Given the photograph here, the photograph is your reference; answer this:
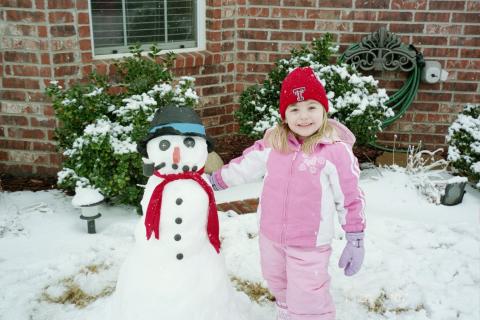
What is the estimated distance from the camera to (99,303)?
9.42ft

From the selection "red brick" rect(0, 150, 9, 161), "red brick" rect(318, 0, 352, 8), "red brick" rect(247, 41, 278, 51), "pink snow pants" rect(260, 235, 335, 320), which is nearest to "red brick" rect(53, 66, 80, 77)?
"red brick" rect(0, 150, 9, 161)

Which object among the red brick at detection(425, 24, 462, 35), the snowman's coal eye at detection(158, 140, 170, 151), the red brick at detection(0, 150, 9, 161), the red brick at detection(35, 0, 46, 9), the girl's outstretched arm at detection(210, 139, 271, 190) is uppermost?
the red brick at detection(35, 0, 46, 9)

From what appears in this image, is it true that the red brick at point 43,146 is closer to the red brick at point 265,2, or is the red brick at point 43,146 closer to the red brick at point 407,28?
the red brick at point 265,2

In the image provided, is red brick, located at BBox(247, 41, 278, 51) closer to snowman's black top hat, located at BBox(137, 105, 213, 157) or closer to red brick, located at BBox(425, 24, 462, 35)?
red brick, located at BBox(425, 24, 462, 35)

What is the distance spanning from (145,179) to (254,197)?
875 mm

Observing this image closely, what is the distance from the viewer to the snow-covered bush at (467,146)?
13.1 ft

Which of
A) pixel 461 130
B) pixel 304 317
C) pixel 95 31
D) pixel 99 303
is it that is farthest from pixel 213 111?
pixel 304 317

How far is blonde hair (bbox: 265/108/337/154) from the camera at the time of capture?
91.2 inches

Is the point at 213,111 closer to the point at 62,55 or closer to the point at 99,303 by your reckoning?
the point at 62,55

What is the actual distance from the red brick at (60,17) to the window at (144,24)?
1.19 ft

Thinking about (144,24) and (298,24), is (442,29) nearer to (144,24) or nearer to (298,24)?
(298,24)

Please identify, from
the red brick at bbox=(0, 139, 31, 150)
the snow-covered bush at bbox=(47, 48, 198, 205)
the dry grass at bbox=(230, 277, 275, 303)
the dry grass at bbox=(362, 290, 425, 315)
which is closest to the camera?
the dry grass at bbox=(362, 290, 425, 315)

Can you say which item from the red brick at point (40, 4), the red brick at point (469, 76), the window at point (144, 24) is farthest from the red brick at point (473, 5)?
the red brick at point (40, 4)

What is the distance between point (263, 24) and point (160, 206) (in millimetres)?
3303
